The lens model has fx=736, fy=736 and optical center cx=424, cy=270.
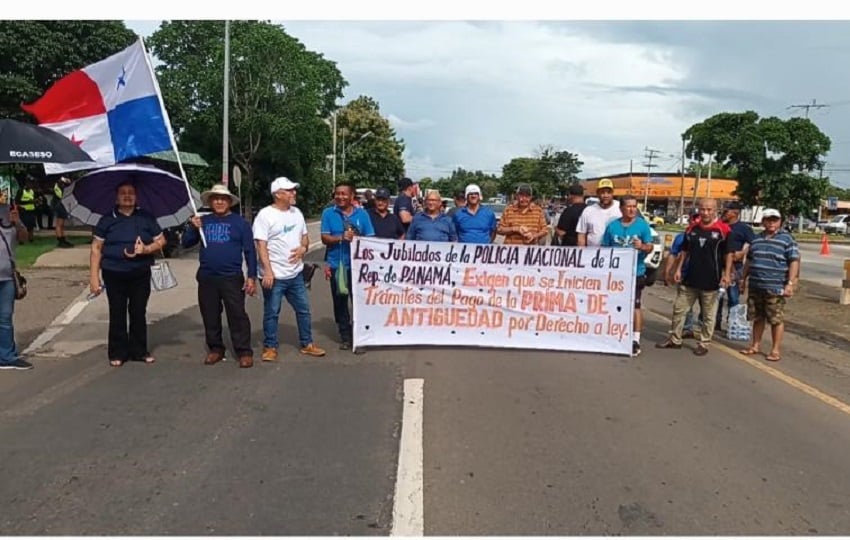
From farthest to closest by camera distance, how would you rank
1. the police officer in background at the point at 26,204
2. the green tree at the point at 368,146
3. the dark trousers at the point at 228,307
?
Result: the green tree at the point at 368,146
the police officer in background at the point at 26,204
the dark trousers at the point at 228,307

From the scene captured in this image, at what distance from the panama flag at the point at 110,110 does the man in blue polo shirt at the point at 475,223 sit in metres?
3.31

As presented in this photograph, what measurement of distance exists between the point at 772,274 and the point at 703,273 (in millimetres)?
709

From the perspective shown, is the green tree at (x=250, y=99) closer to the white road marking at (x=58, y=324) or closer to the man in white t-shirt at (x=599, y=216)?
the white road marking at (x=58, y=324)

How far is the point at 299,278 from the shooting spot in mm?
7547

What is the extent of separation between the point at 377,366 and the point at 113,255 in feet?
8.89

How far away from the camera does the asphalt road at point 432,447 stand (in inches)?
148

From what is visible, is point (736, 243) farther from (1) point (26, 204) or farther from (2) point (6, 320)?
(1) point (26, 204)

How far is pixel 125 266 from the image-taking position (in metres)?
7.00

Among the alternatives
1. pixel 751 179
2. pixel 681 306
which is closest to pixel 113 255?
pixel 681 306

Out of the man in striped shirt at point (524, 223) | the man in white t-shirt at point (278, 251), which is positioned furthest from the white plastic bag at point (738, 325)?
the man in white t-shirt at point (278, 251)

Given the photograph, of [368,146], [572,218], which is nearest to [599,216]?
[572,218]

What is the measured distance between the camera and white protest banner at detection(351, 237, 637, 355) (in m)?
→ 7.97

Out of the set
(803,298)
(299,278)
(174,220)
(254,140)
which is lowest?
(803,298)

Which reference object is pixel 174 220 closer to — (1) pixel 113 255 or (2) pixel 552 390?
(1) pixel 113 255
